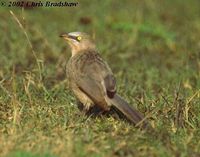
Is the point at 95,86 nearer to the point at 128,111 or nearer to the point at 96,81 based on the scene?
the point at 96,81

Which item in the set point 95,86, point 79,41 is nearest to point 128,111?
point 95,86

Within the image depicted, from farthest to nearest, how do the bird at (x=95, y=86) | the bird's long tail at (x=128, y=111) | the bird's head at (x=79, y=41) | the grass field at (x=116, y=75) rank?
1. the bird's head at (x=79, y=41)
2. the bird at (x=95, y=86)
3. the bird's long tail at (x=128, y=111)
4. the grass field at (x=116, y=75)

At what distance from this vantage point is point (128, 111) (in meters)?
7.12

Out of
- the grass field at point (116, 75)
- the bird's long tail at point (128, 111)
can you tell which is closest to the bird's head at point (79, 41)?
the grass field at point (116, 75)

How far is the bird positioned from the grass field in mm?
142

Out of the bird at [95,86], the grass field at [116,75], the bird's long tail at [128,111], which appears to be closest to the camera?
the grass field at [116,75]

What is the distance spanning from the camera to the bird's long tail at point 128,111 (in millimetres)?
6983

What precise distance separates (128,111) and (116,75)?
8.10 ft

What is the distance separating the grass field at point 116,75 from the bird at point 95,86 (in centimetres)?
14

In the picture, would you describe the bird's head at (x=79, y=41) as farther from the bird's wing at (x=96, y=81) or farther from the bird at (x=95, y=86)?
the bird's wing at (x=96, y=81)

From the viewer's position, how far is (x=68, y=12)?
499 inches

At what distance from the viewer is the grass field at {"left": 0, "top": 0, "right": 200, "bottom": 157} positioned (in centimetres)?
642

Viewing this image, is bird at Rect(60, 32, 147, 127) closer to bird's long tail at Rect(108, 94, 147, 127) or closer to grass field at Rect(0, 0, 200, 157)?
bird's long tail at Rect(108, 94, 147, 127)

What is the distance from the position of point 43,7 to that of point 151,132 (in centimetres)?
633
